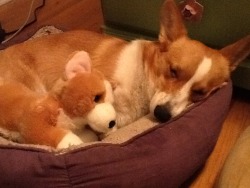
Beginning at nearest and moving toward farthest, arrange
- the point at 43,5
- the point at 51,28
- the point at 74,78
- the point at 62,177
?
1. the point at 62,177
2. the point at 74,78
3. the point at 51,28
4. the point at 43,5

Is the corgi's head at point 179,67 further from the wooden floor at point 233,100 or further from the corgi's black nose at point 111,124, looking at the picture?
the wooden floor at point 233,100

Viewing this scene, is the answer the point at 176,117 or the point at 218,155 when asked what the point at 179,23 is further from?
the point at 218,155

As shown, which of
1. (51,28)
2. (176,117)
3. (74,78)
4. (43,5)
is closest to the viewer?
(74,78)

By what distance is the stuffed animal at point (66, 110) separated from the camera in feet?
4.43

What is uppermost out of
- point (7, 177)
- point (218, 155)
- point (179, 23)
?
point (179, 23)

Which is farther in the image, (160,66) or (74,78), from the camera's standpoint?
(160,66)

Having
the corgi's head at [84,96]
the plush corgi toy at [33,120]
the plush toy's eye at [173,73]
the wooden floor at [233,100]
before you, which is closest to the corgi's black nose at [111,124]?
the corgi's head at [84,96]

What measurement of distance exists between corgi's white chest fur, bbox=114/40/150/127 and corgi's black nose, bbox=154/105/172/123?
12cm

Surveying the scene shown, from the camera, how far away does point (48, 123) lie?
1358mm

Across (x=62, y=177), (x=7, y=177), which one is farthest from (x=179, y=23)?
(x=7, y=177)

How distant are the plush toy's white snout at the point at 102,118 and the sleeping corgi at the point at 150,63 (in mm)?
186

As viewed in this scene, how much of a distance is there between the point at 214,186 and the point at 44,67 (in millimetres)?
795

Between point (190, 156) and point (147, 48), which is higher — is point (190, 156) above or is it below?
below

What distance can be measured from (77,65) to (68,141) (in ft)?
0.81
